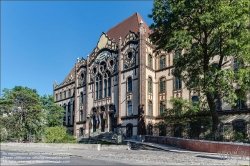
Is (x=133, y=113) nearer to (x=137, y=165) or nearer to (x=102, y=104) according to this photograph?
(x=102, y=104)

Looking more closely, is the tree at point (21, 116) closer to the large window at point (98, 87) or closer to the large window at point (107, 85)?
the large window at point (98, 87)

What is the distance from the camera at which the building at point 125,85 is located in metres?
32.6

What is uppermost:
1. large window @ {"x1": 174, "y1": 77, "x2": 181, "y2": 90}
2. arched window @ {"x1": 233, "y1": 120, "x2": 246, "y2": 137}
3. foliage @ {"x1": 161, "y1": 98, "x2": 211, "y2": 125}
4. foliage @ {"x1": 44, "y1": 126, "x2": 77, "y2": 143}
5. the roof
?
the roof

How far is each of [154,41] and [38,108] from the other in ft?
66.7

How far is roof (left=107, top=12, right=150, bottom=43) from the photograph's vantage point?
38.8 metres

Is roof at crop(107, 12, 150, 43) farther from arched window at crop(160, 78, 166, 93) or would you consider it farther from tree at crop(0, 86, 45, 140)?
tree at crop(0, 86, 45, 140)

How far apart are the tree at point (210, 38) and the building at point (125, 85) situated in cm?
1008

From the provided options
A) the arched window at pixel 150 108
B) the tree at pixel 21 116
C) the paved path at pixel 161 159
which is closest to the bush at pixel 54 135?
the tree at pixel 21 116

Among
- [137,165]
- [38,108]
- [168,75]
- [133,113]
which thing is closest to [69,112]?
[38,108]

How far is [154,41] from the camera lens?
69.1ft

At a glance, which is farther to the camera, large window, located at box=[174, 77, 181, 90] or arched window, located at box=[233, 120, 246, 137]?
large window, located at box=[174, 77, 181, 90]

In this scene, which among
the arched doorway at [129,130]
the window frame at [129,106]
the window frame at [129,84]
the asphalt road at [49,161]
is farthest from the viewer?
the window frame at [129,84]

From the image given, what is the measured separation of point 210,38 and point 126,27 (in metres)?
23.5

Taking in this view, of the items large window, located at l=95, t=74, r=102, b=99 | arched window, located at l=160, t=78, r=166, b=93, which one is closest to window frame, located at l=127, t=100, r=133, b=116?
arched window, located at l=160, t=78, r=166, b=93
